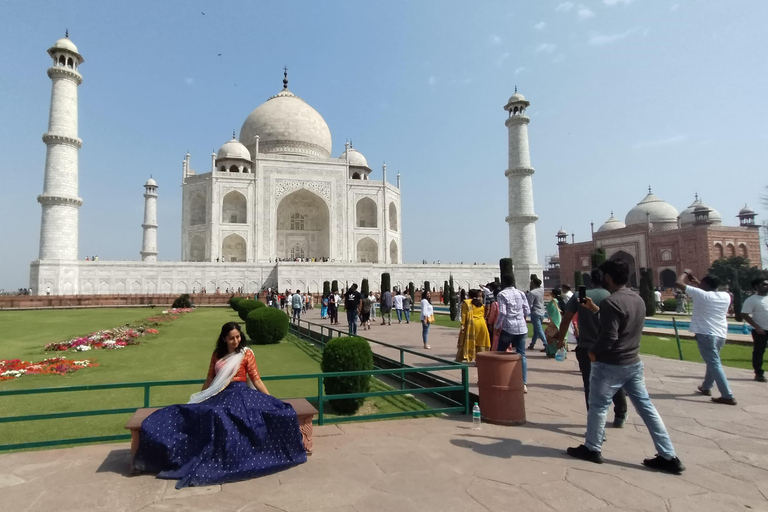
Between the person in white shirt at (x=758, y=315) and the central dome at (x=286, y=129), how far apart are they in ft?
125

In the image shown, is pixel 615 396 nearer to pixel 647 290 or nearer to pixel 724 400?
pixel 724 400

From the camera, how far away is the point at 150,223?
131 ft

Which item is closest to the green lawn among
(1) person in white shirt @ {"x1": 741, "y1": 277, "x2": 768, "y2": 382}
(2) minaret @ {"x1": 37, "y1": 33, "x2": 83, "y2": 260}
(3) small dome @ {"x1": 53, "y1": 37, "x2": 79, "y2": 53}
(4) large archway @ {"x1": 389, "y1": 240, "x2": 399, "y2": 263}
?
(1) person in white shirt @ {"x1": 741, "y1": 277, "x2": 768, "y2": 382}

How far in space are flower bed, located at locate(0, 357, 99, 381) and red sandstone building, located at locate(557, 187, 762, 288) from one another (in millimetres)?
36810

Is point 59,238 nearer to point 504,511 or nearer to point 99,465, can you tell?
point 99,465

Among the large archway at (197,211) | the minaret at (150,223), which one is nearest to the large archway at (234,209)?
the large archway at (197,211)

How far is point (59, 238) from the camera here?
2716 centimetres

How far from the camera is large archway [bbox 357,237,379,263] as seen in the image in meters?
40.0

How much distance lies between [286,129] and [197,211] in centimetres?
1090

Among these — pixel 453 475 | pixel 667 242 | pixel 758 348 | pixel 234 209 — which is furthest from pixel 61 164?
pixel 667 242

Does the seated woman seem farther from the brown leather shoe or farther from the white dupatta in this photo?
the brown leather shoe

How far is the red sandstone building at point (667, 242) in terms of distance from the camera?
40.2 meters

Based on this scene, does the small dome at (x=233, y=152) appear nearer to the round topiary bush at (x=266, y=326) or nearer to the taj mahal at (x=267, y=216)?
the taj mahal at (x=267, y=216)

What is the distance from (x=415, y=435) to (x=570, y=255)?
49711 mm
